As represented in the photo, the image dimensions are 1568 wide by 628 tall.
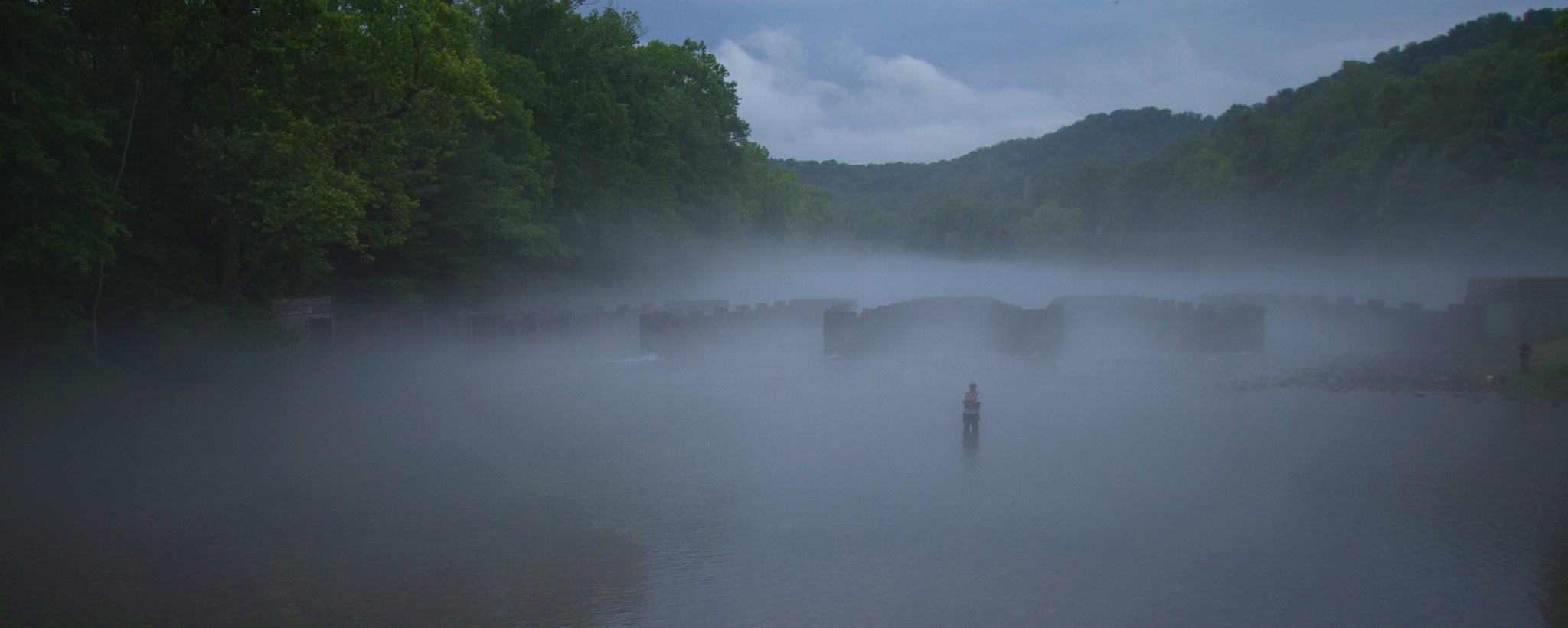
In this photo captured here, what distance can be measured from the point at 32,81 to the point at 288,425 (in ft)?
24.0

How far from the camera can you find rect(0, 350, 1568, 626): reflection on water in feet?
32.4

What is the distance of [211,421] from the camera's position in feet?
64.7

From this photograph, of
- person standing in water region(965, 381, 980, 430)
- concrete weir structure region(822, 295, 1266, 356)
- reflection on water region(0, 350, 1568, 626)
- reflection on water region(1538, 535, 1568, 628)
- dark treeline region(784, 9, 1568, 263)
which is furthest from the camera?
dark treeline region(784, 9, 1568, 263)

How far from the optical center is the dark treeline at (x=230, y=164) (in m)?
18.5

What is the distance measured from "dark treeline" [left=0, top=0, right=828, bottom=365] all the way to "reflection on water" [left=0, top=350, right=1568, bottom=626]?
253 centimetres

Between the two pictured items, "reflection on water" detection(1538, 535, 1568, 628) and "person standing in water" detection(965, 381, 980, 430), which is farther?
"person standing in water" detection(965, 381, 980, 430)

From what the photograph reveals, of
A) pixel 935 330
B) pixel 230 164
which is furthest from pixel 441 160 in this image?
pixel 935 330

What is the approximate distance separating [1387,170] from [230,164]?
55.9 meters

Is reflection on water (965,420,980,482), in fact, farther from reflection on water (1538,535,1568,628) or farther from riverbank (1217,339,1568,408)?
riverbank (1217,339,1568,408)

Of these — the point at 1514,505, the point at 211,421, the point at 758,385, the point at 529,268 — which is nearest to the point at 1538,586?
the point at 1514,505

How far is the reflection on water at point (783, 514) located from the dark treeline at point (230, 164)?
99.5 inches

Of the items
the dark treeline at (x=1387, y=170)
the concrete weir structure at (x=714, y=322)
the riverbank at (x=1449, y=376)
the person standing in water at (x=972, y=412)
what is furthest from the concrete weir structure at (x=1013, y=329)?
the person standing in water at (x=972, y=412)

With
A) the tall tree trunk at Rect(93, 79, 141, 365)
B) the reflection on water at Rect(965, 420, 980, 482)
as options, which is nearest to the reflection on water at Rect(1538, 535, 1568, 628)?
the reflection on water at Rect(965, 420, 980, 482)

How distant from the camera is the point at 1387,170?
56719 mm
